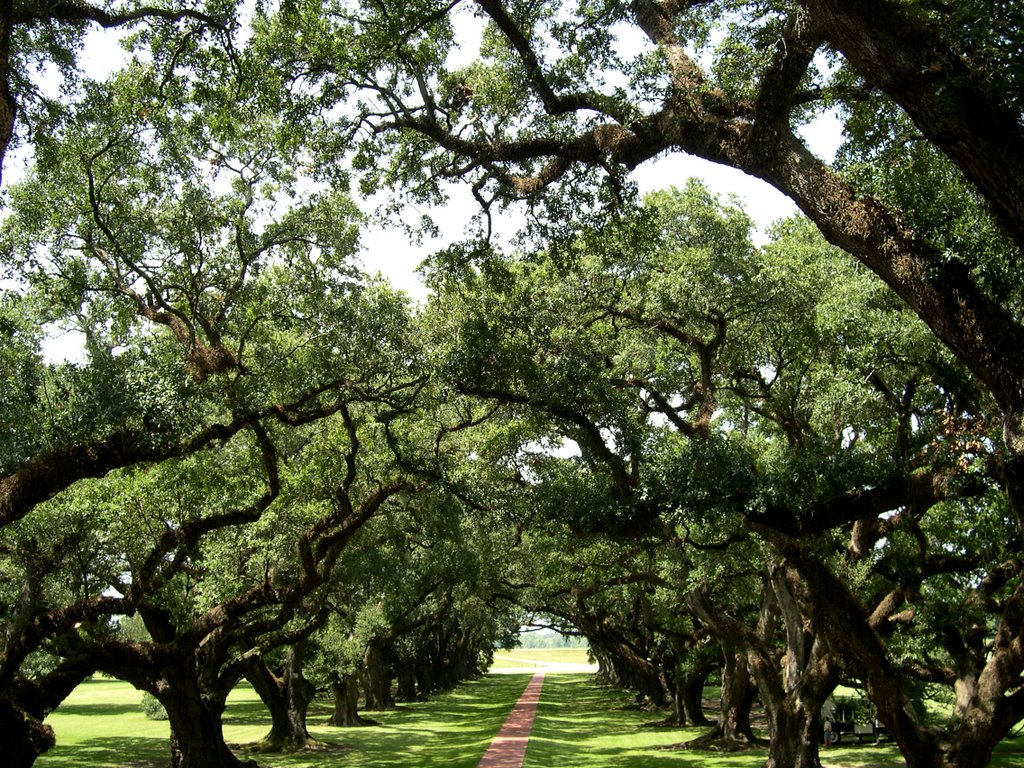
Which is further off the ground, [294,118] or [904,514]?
[294,118]

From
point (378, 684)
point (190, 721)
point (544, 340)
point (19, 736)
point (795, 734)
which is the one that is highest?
point (544, 340)

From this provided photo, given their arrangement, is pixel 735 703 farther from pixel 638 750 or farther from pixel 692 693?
pixel 692 693

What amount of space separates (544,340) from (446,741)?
617 inches

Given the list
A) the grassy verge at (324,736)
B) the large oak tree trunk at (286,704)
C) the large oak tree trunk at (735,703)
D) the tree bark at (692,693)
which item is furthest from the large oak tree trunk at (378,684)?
the large oak tree trunk at (735,703)

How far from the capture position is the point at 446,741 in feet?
74.5

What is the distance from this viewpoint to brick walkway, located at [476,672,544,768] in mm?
17234

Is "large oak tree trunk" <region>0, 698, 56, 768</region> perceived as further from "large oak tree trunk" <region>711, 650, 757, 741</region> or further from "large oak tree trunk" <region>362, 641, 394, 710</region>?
"large oak tree trunk" <region>362, 641, 394, 710</region>

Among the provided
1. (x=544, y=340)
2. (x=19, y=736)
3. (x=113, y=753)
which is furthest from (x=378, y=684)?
(x=544, y=340)

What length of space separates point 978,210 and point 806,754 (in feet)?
36.8

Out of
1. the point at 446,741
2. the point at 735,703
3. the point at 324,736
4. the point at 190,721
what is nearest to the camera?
the point at 190,721

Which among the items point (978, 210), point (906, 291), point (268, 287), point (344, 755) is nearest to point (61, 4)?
point (268, 287)

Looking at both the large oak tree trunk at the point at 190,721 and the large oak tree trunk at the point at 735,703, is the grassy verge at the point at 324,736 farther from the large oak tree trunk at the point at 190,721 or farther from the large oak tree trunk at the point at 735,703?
the large oak tree trunk at the point at 735,703

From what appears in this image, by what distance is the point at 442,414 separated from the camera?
15.0m

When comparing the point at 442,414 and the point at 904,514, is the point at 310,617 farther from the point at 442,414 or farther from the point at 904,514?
the point at 904,514
